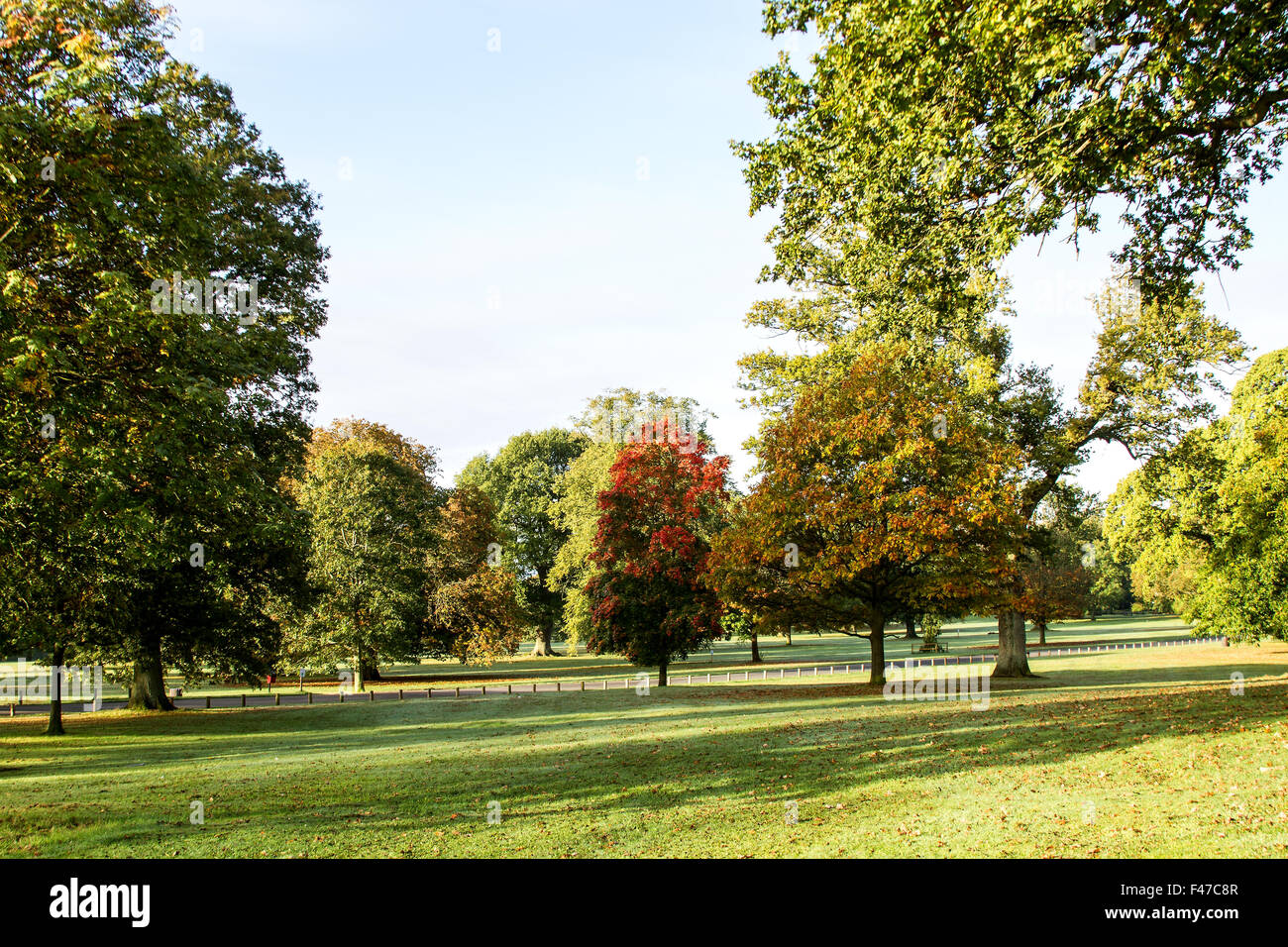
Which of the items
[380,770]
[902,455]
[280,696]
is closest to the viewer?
[380,770]

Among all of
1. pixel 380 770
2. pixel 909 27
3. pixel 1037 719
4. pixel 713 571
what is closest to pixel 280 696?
pixel 713 571

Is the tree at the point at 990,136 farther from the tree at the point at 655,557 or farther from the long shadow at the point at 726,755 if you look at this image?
the tree at the point at 655,557

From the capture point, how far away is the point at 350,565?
41.2 meters

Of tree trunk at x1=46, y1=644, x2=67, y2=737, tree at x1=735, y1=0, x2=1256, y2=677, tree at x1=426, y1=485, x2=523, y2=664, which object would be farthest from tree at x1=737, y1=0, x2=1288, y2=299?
tree at x1=426, y1=485, x2=523, y2=664

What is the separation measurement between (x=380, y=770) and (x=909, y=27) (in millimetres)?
15759

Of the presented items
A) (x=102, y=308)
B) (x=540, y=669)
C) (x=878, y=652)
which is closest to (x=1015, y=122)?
(x=102, y=308)

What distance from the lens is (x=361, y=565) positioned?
41281 millimetres

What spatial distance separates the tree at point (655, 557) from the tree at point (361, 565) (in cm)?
1179

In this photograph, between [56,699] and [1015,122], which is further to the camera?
[56,699]

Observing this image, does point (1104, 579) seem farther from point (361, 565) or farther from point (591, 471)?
point (361, 565)

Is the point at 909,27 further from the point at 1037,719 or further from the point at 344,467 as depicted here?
the point at 344,467

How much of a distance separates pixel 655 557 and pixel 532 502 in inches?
1354

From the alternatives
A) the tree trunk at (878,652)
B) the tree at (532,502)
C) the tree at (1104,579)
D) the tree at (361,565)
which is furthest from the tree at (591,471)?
the tree at (1104,579)

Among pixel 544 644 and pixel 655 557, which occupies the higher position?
pixel 655 557
